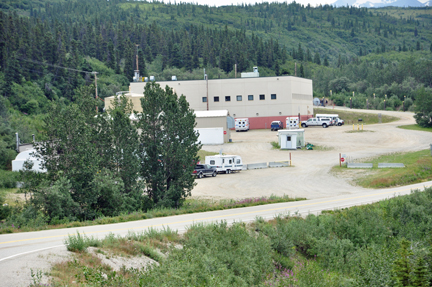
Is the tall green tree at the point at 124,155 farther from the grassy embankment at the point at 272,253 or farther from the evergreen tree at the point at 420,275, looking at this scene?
the evergreen tree at the point at 420,275

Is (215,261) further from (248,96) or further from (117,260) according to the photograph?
(248,96)

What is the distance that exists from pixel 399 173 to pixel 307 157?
14369 mm

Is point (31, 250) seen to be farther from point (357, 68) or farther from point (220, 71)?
point (357, 68)

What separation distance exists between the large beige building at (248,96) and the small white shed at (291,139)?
79.4 feet

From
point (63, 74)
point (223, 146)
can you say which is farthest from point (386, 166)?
point (63, 74)

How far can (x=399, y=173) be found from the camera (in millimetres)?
35219

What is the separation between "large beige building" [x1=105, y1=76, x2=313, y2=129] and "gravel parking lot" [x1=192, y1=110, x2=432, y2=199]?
573cm

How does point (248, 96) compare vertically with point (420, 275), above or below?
above

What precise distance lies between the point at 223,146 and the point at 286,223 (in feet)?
125

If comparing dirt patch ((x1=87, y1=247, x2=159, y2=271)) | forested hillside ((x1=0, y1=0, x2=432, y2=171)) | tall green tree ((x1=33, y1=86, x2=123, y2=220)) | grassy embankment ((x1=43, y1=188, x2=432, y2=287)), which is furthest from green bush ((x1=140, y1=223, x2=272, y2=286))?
forested hillside ((x1=0, y1=0, x2=432, y2=171))

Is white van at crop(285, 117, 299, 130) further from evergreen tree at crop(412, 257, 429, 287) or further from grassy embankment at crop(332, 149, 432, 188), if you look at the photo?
evergreen tree at crop(412, 257, 429, 287)

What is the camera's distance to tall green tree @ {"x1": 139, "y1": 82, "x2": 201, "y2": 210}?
2509 cm

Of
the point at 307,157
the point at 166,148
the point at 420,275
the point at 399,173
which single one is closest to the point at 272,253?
the point at 420,275

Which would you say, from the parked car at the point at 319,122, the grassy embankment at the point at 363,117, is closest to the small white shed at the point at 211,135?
the parked car at the point at 319,122
